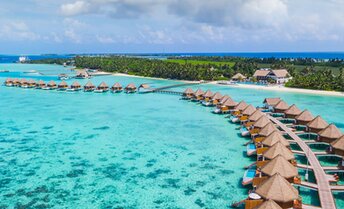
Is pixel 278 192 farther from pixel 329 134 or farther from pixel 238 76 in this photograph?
pixel 238 76

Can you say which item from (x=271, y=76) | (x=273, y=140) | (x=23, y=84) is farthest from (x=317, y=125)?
(x=23, y=84)

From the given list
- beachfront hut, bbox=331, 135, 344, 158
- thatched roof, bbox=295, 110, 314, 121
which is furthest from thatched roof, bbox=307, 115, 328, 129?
beachfront hut, bbox=331, 135, 344, 158

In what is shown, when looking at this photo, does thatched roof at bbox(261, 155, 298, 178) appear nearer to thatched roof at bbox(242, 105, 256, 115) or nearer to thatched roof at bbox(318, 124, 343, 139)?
thatched roof at bbox(318, 124, 343, 139)

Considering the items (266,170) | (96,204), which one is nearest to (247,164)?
(266,170)

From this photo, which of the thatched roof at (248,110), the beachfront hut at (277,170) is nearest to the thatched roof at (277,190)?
the beachfront hut at (277,170)

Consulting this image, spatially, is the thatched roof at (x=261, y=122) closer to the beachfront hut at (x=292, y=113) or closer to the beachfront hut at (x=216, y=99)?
the beachfront hut at (x=292, y=113)

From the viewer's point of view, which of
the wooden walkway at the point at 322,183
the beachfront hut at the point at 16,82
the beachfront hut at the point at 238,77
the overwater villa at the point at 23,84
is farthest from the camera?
the beachfront hut at the point at 238,77
